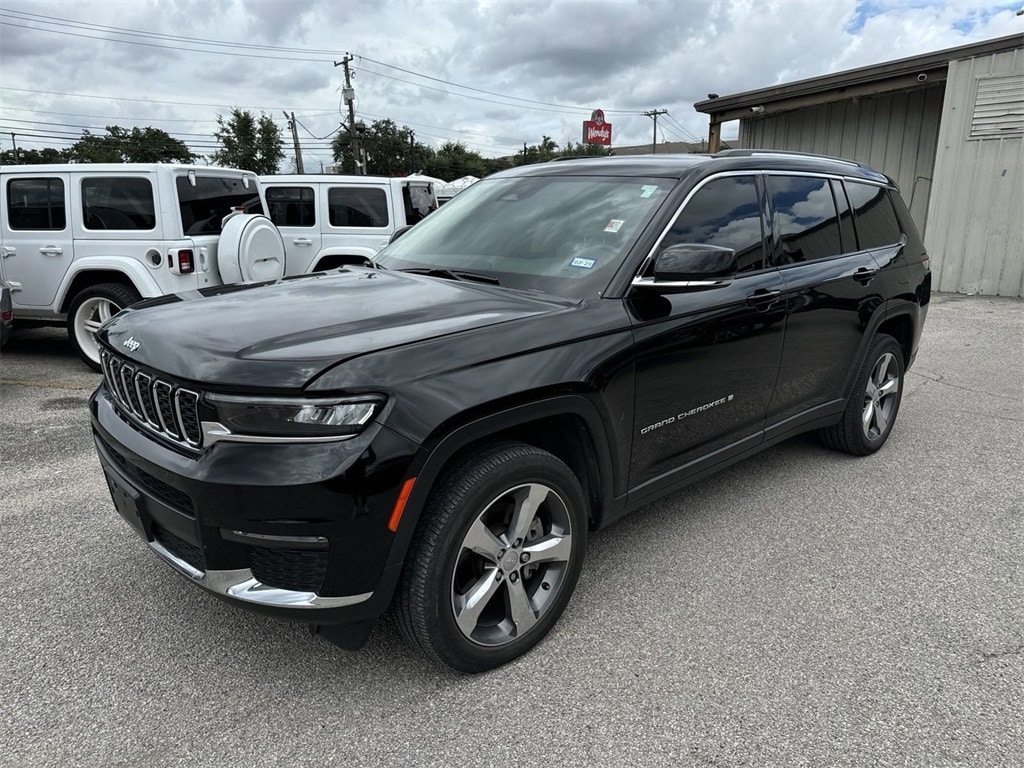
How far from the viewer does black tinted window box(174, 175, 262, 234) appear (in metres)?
7.00

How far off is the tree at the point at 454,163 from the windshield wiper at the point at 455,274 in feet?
190

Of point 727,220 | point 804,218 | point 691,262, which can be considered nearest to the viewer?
point 691,262

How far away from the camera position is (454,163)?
65.5m

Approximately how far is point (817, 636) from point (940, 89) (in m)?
13.8

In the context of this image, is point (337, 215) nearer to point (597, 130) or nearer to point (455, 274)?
point (455, 274)

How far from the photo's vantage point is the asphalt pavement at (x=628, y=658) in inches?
87.8

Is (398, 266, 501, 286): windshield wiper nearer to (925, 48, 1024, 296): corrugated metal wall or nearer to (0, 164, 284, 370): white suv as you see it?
(0, 164, 284, 370): white suv

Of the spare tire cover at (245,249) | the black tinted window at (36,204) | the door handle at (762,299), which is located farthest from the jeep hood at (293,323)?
the black tinted window at (36,204)

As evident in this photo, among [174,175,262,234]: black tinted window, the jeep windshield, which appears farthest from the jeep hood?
[174,175,262,234]: black tinted window

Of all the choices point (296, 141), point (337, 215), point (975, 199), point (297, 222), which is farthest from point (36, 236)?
point (296, 141)

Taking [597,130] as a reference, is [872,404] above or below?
below

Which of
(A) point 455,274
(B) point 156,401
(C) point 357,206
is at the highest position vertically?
(C) point 357,206

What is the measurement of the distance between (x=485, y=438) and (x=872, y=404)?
318 centimetres

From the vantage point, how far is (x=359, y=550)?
2135mm
